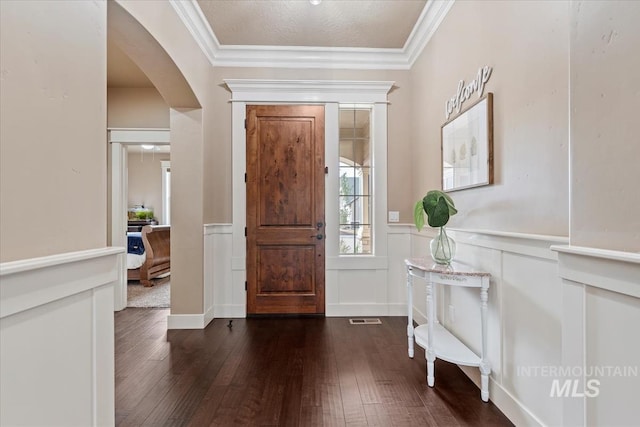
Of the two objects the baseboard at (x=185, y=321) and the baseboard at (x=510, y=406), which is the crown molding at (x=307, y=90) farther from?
the baseboard at (x=510, y=406)

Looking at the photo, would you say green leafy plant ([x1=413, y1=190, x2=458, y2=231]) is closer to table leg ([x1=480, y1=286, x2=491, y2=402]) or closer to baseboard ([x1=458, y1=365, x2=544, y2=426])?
table leg ([x1=480, y1=286, x2=491, y2=402])

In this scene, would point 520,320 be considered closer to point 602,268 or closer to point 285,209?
point 602,268

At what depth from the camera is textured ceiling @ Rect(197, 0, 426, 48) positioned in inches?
104

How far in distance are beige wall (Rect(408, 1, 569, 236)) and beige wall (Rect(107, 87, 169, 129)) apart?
329 cm

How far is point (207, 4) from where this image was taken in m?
2.64

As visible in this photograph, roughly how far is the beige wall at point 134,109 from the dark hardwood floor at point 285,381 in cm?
236

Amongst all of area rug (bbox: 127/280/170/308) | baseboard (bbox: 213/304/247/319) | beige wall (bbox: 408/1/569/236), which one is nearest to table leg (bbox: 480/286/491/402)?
beige wall (bbox: 408/1/569/236)

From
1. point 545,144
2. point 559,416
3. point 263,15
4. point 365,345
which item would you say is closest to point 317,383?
point 365,345

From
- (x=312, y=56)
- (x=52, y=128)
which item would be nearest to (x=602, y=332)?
(x=52, y=128)

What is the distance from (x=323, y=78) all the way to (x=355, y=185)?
4.11 ft

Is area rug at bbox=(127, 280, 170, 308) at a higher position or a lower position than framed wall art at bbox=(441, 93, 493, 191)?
lower

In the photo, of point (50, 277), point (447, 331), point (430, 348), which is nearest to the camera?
point (50, 277)

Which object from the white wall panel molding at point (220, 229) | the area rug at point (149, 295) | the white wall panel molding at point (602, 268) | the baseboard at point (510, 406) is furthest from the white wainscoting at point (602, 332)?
the area rug at point (149, 295)

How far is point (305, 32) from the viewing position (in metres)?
3.04
